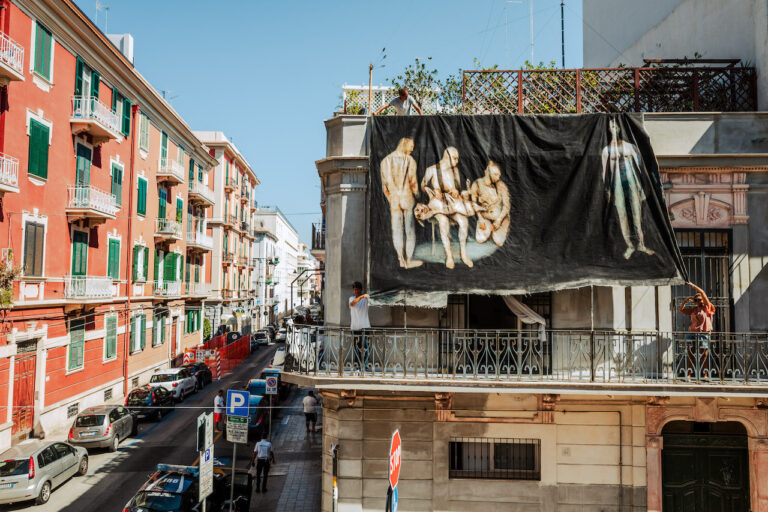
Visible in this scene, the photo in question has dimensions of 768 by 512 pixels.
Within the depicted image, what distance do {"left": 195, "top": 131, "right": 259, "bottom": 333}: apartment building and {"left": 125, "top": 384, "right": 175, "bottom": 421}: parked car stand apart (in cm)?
2336

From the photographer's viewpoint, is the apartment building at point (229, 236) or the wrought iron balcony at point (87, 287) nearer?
the wrought iron balcony at point (87, 287)

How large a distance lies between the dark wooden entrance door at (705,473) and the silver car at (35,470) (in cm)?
1503

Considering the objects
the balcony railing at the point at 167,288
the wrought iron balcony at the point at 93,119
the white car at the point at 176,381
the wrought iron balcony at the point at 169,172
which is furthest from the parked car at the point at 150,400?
the wrought iron balcony at the point at 169,172

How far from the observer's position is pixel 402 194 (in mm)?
10836

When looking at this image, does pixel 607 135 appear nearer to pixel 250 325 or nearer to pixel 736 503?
pixel 736 503

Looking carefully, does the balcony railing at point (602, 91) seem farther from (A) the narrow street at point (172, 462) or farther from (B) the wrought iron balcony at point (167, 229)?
(B) the wrought iron balcony at point (167, 229)

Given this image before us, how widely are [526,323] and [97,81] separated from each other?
75.0 feet

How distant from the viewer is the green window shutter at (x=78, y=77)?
23.4 meters

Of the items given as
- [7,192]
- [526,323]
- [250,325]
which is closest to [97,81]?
[7,192]

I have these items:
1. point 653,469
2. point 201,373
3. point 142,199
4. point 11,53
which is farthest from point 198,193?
point 653,469

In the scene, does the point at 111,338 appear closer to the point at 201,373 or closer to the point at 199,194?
the point at 201,373

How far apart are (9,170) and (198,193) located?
2268 cm

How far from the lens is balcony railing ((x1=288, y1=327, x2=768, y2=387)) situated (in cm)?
1009

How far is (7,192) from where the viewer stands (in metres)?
18.8
